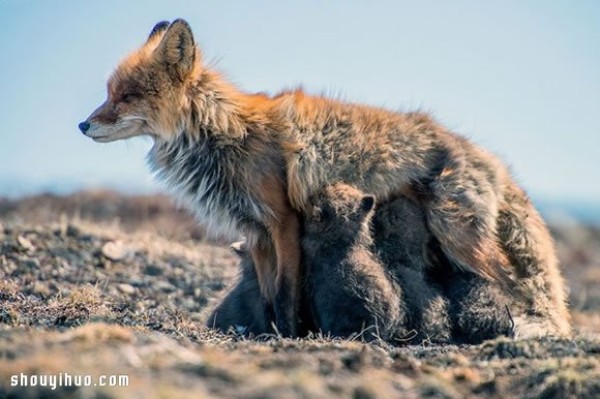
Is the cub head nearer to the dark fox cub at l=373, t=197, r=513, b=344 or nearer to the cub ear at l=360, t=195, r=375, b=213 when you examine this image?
the cub ear at l=360, t=195, r=375, b=213

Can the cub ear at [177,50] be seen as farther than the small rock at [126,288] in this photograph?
No

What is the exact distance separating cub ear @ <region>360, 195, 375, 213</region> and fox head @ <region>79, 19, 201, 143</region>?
1.92 meters

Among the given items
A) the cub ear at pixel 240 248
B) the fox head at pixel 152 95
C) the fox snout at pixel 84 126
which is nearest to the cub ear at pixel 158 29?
the fox head at pixel 152 95

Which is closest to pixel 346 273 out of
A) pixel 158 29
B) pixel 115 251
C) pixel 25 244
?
pixel 158 29

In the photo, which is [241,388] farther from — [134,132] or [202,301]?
[202,301]

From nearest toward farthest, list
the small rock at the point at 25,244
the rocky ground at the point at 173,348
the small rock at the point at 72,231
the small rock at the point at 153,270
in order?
the rocky ground at the point at 173,348
the small rock at the point at 25,244
the small rock at the point at 153,270
the small rock at the point at 72,231

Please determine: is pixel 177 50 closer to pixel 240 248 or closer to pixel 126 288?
pixel 240 248

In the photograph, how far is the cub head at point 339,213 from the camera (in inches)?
334

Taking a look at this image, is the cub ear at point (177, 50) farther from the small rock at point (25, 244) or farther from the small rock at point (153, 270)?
the small rock at point (25, 244)

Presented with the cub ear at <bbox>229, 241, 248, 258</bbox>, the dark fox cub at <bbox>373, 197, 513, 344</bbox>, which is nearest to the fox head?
the cub ear at <bbox>229, 241, 248, 258</bbox>

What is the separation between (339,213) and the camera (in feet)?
27.9

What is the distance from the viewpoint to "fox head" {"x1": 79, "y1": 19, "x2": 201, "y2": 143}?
29.1 ft

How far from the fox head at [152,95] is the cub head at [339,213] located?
1.58 metres

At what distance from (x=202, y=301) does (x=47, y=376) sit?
696cm
